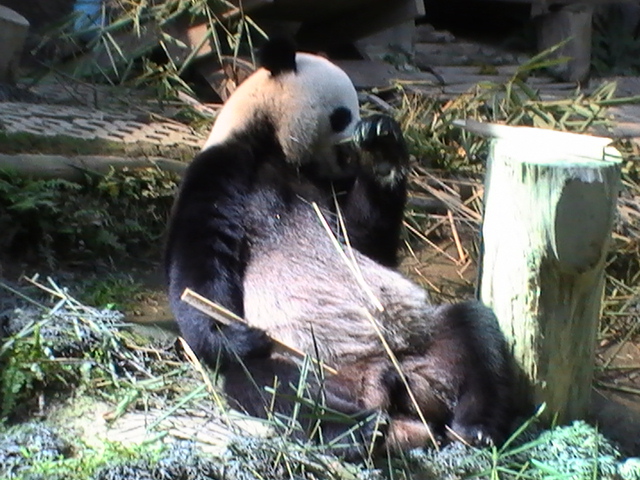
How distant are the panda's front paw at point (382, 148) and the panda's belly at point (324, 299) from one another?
292 millimetres

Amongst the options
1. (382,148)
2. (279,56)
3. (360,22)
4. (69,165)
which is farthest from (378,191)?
(360,22)

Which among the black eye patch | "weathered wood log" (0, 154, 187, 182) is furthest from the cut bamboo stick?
"weathered wood log" (0, 154, 187, 182)

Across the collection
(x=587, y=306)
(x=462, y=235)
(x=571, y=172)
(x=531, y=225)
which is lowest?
(x=462, y=235)

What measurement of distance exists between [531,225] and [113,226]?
223 centimetres

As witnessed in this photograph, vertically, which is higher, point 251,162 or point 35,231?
point 251,162

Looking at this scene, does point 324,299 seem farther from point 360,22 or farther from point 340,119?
point 360,22

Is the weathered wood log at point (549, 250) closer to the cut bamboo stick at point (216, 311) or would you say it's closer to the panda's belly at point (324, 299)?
the panda's belly at point (324, 299)

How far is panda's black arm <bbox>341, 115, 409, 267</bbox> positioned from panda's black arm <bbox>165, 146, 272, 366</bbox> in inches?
15.5

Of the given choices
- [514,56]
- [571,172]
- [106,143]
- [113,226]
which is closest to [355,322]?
[571,172]

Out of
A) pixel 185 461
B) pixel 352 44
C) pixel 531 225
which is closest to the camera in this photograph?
pixel 185 461

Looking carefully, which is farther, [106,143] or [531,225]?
[106,143]

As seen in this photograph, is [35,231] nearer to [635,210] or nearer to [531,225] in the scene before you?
[531,225]

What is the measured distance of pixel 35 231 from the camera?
13.1ft

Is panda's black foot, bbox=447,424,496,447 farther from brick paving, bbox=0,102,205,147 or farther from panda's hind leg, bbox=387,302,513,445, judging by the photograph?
brick paving, bbox=0,102,205,147
